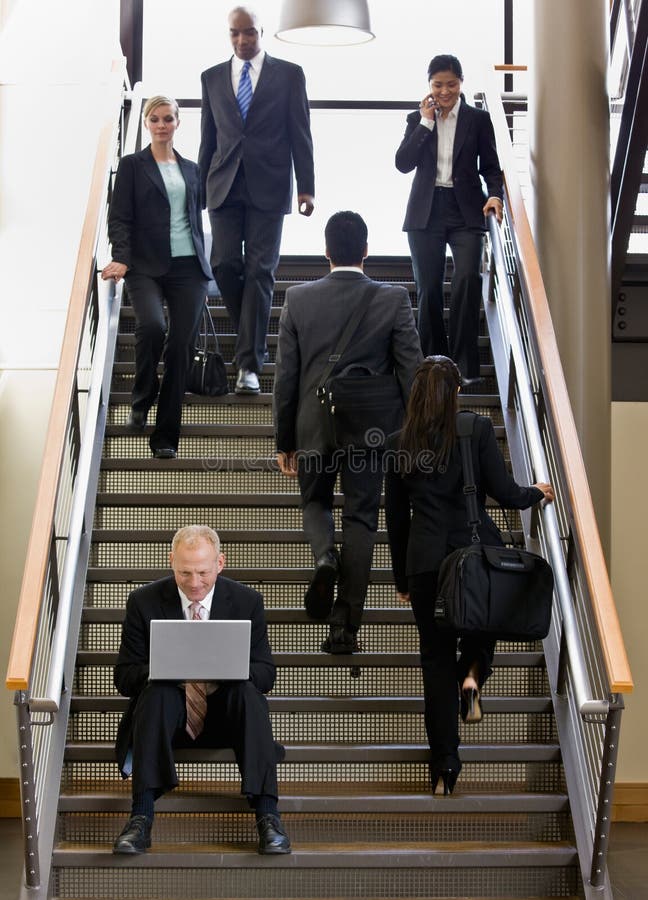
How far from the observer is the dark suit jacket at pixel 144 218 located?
6469mm

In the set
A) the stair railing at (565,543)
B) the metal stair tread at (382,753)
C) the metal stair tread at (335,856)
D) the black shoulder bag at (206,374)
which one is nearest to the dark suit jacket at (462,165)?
the stair railing at (565,543)

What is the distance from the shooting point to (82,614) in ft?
18.1

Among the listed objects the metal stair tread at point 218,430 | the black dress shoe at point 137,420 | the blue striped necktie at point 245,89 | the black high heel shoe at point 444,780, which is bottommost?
the black high heel shoe at point 444,780

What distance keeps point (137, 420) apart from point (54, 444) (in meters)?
1.47

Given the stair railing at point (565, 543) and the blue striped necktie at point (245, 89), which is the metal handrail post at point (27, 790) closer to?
the stair railing at point (565, 543)

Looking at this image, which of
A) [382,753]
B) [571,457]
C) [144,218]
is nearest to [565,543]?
[571,457]

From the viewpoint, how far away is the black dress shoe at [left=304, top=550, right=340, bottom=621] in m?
5.17

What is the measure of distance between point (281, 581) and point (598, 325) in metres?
2.11

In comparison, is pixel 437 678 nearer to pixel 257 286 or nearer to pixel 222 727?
pixel 222 727

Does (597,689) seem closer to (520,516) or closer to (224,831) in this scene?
(520,516)

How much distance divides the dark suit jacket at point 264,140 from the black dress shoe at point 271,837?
332cm

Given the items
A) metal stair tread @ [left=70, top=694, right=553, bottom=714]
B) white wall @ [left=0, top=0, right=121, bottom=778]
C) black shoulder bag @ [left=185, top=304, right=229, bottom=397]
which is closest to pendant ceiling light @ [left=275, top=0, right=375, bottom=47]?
black shoulder bag @ [left=185, top=304, right=229, bottom=397]

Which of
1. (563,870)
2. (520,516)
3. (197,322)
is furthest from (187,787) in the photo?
(197,322)

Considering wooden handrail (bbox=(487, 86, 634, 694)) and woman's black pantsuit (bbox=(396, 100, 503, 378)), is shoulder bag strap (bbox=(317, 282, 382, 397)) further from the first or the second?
woman's black pantsuit (bbox=(396, 100, 503, 378))
